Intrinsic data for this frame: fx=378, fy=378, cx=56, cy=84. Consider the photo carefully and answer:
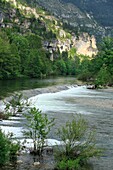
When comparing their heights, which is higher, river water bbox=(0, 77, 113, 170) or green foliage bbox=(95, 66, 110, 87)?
river water bbox=(0, 77, 113, 170)

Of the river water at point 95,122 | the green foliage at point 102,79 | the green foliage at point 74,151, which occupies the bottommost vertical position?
the green foliage at point 102,79

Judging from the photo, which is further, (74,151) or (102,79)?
(102,79)

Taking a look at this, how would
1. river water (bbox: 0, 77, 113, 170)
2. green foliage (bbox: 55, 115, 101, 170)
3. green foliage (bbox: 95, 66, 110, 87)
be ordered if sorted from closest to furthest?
1. green foliage (bbox: 55, 115, 101, 170)
2. river water (bbox: 0, 77, 113, 170)
3. green foliage (bbox: 95, 66, 110, 87)

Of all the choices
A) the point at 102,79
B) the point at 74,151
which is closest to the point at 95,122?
the point at 74,151

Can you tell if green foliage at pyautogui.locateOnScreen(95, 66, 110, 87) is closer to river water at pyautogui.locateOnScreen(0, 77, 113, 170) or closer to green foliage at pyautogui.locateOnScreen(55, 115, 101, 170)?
river water at pyautogui.locateOnScreen(0, 77, 113, 170)

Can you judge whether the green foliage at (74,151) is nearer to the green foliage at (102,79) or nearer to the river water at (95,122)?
the river water at (95,122)

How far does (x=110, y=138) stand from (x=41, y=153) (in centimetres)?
711

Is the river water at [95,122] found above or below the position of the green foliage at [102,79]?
above

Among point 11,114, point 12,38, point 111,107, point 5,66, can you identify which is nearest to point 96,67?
point 5,66

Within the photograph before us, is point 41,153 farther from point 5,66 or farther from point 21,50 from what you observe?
point 21,50

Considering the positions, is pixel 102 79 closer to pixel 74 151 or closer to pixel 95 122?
pixel 95 122

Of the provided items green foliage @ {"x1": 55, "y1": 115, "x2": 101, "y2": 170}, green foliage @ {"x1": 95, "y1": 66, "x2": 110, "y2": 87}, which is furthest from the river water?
green foliage @ {"x1": 95, "y1": 66, "x2": 110, "y2": 87}

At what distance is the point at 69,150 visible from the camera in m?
21.4

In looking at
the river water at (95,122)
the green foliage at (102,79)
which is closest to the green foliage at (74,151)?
the river water at (95,122)
